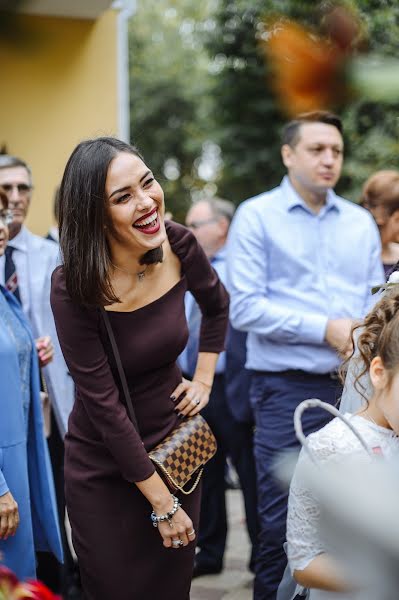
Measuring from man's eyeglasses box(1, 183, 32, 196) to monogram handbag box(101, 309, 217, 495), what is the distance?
5.60ft

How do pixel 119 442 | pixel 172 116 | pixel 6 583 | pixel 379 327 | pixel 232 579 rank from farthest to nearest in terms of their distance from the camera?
pixel 172 116
pixel 232 579
pixel 119 442
pixel 379 327
pixel 6 583

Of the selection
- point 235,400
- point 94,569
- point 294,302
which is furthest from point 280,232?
point 94,569

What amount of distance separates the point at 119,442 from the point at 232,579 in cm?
250

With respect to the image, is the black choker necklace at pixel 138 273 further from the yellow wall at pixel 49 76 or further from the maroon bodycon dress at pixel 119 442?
the yellow wall at pixel 49 76

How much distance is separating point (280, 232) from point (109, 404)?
169cm

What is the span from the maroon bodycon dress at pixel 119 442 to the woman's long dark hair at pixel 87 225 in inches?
2.4

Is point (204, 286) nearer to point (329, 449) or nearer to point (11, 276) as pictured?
point (329, 449)

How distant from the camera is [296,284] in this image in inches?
158

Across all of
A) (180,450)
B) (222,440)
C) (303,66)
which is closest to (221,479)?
(222,440)

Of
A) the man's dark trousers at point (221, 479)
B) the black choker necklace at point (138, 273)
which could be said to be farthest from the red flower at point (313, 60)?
the man's dark trousers at point (221, 479)

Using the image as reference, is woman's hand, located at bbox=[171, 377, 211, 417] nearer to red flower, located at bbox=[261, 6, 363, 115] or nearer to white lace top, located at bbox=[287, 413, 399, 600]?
white lace top, located at bbox=[287, 413, 399, 600]

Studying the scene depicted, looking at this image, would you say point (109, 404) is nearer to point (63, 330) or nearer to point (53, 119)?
point (63, 330)

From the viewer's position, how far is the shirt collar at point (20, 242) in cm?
409

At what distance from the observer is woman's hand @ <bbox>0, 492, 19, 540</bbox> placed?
2791 millimetres
